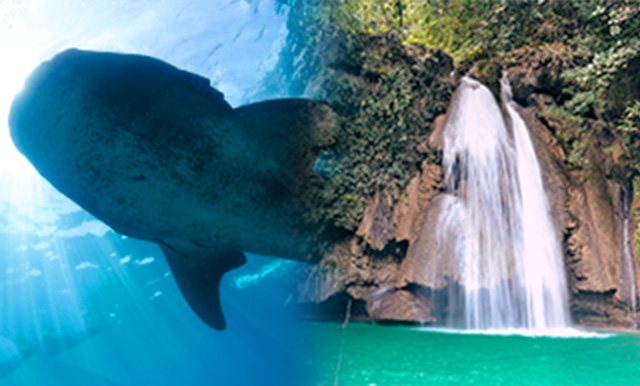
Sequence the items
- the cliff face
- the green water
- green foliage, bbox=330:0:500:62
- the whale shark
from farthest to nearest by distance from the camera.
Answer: green foliage, bbox=330:0:500:62 → the cliff face → the green water → the whale shark

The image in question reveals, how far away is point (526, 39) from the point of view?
243 inches

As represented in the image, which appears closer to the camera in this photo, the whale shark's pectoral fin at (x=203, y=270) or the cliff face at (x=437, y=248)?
the whale shark's pectoral fin at (x=203, y=270)

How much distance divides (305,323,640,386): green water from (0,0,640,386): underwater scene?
3 centimetres

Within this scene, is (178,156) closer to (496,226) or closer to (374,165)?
(374,165)

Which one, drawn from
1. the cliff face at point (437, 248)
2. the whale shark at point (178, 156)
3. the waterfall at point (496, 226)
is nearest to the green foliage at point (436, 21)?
the waterfall at point (496, 226)

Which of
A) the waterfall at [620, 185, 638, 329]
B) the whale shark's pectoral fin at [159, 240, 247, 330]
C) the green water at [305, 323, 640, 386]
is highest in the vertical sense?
the waterfall at [620, 185, 638, 329]

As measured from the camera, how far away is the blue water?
3.46m

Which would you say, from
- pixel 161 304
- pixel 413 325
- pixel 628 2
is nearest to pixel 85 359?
pixel 161 304

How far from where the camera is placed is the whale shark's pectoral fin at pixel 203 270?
3572 millimetres

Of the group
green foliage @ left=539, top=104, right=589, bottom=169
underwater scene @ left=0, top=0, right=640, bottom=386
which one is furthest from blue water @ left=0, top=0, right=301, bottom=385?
green foliage @ left=539, top=104, right=589, bottom=169

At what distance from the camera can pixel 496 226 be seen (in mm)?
5223

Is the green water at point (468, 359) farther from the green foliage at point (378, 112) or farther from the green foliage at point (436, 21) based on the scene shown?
the green foliage at point (436, 21)

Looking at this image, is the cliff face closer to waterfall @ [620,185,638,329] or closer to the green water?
waterfall @ [620,185,638,329]

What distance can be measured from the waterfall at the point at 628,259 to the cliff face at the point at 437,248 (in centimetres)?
1
